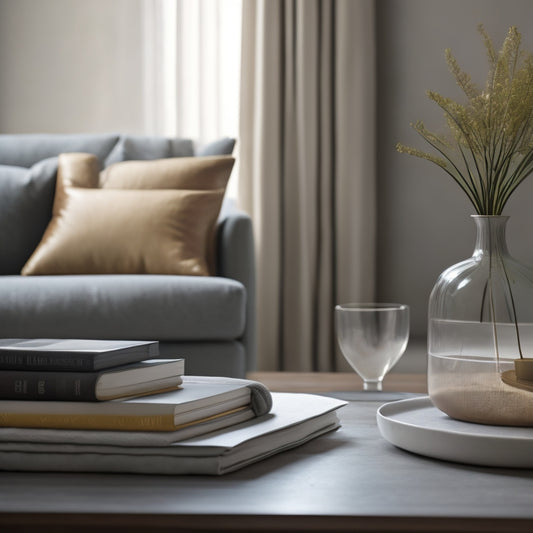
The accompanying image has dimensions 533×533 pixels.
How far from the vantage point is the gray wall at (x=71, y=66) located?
150 inches

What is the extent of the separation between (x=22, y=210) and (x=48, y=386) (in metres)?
2.18

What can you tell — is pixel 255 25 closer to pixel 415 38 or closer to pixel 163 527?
pixel 415 38

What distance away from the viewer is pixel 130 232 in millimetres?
2547

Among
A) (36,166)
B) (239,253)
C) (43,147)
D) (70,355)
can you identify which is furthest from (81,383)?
(43,147)

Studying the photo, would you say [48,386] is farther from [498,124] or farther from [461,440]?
[498,124]

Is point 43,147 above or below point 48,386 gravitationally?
above

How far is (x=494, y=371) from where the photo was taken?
821mm

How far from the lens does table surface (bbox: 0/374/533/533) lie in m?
0.58

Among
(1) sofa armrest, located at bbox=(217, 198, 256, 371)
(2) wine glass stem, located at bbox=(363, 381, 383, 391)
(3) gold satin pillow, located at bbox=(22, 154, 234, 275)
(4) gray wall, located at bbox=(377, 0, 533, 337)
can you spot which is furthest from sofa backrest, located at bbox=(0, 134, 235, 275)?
(2) wine glass stem, located at bbox=(363, 381, 383, 391)

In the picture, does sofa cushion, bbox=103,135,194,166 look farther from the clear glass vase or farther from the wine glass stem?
the clear glass vase

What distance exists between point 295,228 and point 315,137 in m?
0.42

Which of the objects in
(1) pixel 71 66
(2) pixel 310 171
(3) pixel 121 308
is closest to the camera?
(3) pixel 121 308

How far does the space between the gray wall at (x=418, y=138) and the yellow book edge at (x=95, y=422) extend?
3.02m

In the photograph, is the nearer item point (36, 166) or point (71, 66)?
point (36, 166)
